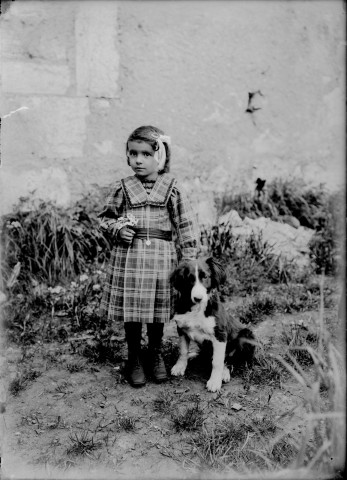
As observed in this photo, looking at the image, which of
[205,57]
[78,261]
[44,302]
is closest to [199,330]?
[44,302]

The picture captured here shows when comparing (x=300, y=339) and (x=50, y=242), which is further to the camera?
(x=50, y=242)

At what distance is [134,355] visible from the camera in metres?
3.36

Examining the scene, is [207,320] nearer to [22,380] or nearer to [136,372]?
[136,372]

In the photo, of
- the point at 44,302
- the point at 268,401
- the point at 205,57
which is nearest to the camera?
the point at 268,401

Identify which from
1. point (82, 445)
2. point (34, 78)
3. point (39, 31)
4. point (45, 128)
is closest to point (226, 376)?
point (82, 445)

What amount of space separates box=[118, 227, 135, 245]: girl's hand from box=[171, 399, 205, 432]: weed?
1106 millimetres

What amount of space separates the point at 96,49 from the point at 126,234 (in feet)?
10.3

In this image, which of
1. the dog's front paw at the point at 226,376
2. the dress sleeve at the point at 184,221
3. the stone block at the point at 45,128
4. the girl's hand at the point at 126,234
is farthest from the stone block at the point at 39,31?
the dog's front paw at the point at 226,376

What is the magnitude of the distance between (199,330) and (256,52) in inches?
165

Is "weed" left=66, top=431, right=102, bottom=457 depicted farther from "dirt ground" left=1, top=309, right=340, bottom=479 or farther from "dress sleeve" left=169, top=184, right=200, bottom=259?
"dress sleeve" left=169, top=184, right=200, bottom=259

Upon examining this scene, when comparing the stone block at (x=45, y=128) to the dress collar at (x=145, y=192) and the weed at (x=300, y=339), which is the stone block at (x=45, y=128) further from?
the weed at (x=300, y=339)

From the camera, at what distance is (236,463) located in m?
2.47

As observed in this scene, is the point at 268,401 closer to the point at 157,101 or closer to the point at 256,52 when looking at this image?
the point at 157,101

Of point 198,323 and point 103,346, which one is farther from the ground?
point 198,323
